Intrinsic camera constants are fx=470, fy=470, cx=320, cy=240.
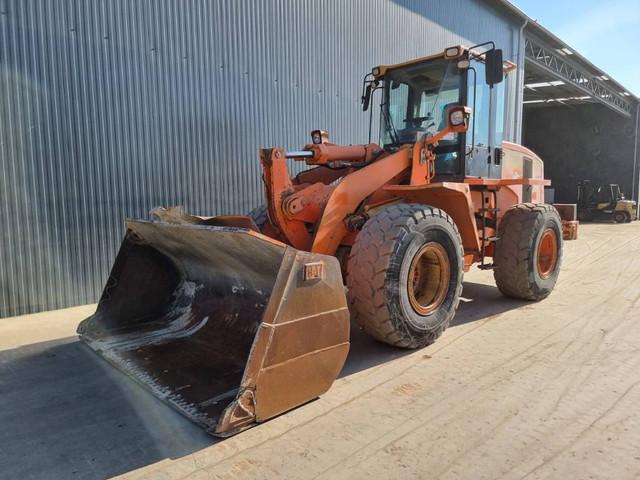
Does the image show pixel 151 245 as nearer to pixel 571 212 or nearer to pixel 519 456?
pixel 519 456

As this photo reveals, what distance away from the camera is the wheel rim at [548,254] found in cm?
632

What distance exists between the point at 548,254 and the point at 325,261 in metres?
4.60

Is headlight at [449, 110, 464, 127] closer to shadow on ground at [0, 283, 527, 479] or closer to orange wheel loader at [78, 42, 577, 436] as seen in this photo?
orange wheel loader at [78, 42, 577, 436]

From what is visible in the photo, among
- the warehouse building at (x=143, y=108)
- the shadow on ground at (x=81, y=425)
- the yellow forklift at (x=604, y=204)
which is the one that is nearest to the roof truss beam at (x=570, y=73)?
the yellow forklift at (x=604, y=204)

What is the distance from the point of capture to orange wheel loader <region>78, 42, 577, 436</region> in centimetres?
304

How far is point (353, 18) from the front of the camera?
9727 millimetres

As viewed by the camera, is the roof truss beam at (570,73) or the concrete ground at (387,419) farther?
the roof truss beam at (570,73)

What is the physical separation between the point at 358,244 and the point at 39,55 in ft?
15.3

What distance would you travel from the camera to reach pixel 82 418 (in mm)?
3107

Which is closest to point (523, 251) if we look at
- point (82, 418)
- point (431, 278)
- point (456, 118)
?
point (431, 278)

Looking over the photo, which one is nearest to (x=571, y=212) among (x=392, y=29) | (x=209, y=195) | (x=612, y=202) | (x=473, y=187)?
(x=473, y=187)

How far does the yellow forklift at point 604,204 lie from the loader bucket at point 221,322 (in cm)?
2449

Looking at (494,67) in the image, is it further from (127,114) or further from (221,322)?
(127,114)

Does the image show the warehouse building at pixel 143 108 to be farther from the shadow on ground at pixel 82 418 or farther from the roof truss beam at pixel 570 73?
the roof truss beam at pixel 570 73
